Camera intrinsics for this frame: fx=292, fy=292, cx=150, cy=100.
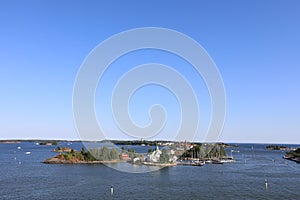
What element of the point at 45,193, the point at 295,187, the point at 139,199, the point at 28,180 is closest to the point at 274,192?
the point at 295,187

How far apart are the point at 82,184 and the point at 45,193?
7.29 meters

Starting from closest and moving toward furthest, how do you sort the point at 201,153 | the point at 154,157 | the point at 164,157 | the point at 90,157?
the point at 164,157, the point at 154,157, the point at 90,157, the point at 201,153

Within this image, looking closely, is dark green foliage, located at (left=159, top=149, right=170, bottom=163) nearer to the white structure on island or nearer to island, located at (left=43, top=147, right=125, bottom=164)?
the white structure on island

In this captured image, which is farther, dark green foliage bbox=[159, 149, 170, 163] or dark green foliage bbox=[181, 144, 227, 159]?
dark green foliage bbox=[181, 144, 227, 159]

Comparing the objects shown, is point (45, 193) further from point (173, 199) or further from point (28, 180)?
point (173, 199)

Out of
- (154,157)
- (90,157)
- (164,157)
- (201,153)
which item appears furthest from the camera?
(201,153)

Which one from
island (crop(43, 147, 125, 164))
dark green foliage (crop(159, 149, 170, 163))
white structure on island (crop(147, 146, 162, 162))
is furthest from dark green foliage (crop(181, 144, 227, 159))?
island (crop(43, 147, 125, 164))

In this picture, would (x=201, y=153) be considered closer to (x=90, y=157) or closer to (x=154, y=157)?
(x=154, y=157)

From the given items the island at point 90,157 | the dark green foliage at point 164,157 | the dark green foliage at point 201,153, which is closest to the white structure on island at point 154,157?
the dark green foliage at point 164,157

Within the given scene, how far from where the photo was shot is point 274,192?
36531 millimetres

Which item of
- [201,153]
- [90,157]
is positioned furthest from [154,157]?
[201,153]

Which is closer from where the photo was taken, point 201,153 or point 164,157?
point 164,157

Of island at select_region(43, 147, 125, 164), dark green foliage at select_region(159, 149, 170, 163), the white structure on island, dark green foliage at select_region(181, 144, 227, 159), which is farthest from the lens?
dark green foliage at select_region(181, 144, 227, 159)

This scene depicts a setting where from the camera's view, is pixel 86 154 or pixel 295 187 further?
pixel 86 154
